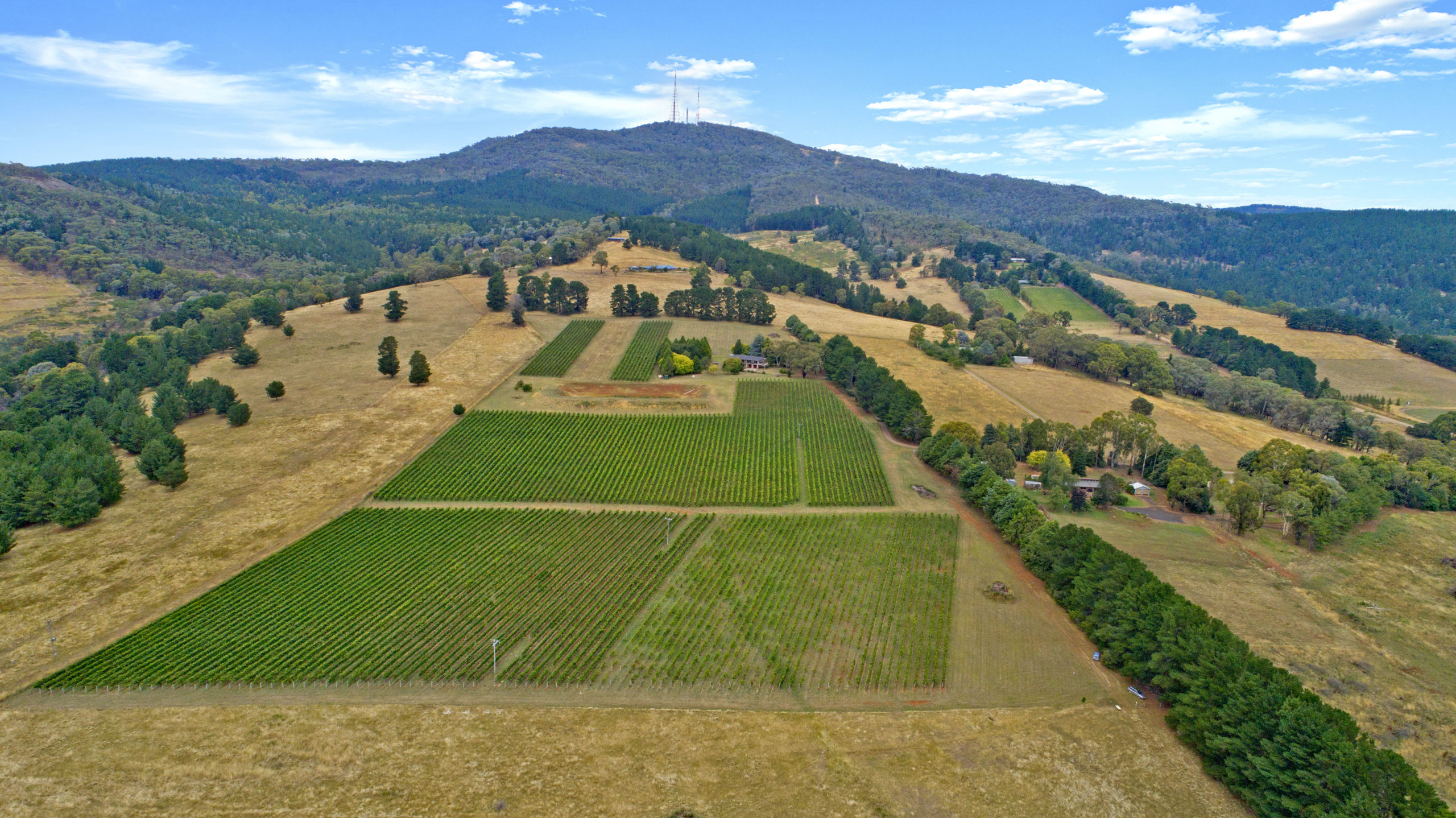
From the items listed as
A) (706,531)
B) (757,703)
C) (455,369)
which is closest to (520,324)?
(455,369)

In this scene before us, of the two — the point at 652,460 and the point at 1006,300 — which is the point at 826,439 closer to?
the point at 652,460

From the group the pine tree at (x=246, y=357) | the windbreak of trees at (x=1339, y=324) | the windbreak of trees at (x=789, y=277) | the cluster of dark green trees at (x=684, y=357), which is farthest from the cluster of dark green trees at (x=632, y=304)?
the windbreak of trees at (x=1339, y=324)

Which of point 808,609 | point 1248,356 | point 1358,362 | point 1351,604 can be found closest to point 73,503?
point 808,609

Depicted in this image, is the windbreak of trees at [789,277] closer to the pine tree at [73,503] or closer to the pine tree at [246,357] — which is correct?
the pine tree at [246,357]

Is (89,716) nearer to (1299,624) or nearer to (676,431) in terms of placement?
(676,431)

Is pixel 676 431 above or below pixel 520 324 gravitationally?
below
